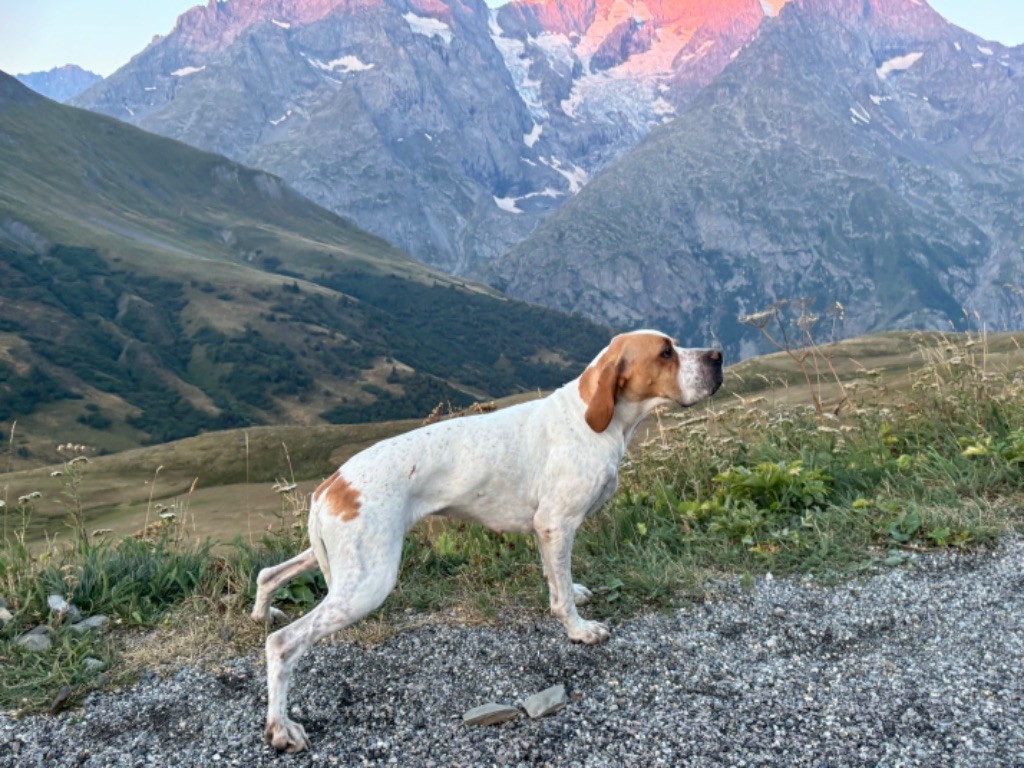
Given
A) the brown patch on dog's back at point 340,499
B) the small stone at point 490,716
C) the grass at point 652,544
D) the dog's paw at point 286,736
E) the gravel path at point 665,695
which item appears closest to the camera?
the gravel path at point 665,695

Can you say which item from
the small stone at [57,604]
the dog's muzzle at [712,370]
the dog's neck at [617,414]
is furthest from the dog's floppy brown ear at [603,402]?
the small stone at [57,604]

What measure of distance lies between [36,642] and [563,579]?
12.6 feet

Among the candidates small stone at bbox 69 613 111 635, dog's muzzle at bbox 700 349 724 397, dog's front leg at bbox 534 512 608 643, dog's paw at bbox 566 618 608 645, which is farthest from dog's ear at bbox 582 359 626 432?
small stone at bbox 69 613 111 635

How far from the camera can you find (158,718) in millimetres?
4766

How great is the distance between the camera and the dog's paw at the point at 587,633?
5441 mm

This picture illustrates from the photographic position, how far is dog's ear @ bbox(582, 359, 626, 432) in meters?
5.47

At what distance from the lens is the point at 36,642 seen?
555 cm

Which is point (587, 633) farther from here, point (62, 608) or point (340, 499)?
point (62, 608)

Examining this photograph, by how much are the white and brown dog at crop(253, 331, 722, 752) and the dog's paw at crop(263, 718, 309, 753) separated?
765mm

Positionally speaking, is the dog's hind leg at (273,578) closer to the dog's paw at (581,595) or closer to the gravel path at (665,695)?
the gravel path at (665,695)

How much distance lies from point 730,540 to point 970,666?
2.43m

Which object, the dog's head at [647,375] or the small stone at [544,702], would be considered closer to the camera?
the small stone at [544,702]

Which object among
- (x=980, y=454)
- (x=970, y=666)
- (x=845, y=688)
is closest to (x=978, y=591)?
(x=970, y=666)

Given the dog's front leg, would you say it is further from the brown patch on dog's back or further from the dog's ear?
the brown patch on dog's back
